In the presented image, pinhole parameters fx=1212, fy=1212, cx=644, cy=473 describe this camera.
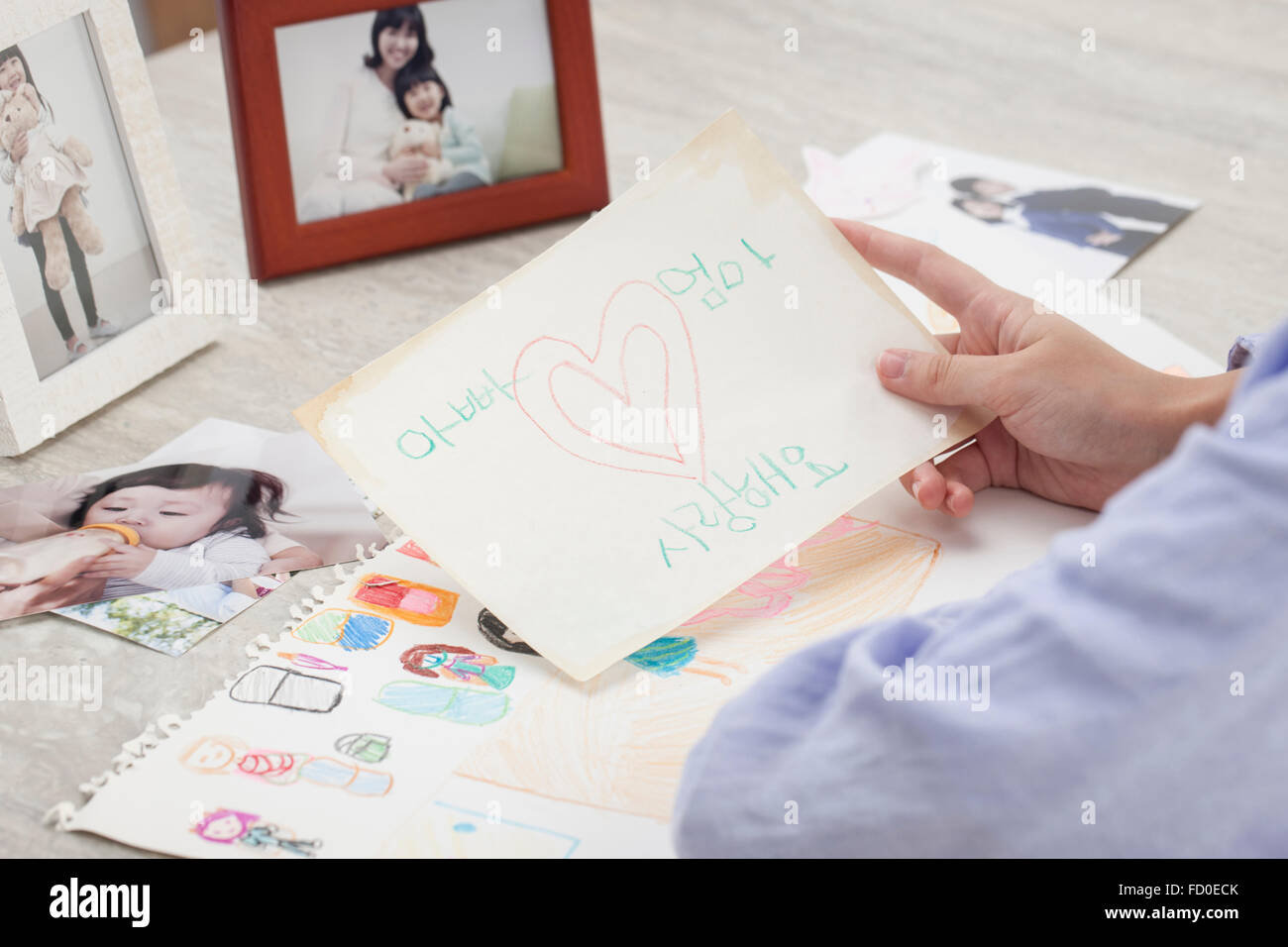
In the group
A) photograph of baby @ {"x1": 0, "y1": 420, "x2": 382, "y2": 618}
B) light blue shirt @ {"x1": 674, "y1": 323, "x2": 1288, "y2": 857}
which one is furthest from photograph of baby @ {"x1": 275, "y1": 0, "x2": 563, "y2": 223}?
light blue shirt @ {"x1": 674, "y1": 323, "x2": 1288, "y2": 857}

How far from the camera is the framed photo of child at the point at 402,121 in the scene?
2.79ft

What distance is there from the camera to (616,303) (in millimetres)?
668

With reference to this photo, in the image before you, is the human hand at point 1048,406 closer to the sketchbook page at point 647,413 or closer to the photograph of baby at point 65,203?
the sketchbook page at point 647,413


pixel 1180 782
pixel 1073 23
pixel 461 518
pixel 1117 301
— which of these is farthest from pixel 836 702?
pixel 1073 23

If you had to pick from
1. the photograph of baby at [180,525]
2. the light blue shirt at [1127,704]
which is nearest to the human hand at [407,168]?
the photograph of baby at [180,525]

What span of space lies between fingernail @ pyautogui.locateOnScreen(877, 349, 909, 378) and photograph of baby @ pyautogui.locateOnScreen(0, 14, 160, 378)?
1.60 ft

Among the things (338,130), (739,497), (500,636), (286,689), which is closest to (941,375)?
(739,497)

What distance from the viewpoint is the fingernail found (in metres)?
0.67

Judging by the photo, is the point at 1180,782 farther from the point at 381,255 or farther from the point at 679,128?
the point at 679,128

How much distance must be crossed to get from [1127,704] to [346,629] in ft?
1.25

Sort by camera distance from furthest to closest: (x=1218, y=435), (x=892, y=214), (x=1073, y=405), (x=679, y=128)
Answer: (x=679, y=128) → (x=892, y=214) → (x=1073, y=405) → (x=1218, y=435)

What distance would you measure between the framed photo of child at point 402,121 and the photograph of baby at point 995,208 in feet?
0.75
